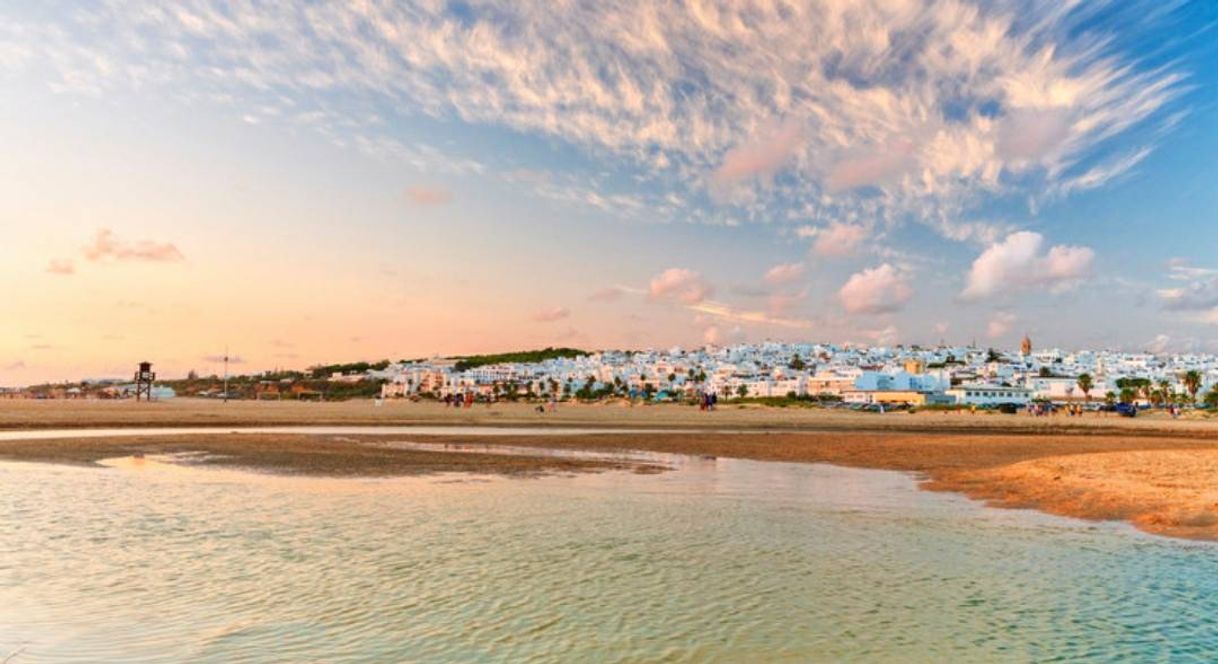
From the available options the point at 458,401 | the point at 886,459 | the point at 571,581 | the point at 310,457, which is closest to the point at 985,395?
the point at 458,401

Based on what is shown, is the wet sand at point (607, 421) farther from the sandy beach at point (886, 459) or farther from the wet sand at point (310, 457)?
the wet sand at point (310, 457)

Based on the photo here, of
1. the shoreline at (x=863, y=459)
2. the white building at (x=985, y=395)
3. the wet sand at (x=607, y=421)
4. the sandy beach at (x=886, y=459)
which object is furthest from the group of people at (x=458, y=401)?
the white building at (x=985, y=395)

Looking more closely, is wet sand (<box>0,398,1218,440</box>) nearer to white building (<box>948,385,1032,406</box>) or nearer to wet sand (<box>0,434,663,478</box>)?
wet sand (<box>0,434,663,478</box>)

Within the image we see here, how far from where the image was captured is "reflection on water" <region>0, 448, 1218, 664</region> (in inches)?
345

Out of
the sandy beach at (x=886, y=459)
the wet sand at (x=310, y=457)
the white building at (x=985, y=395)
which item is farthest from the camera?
the white building at (x=985, y=395)

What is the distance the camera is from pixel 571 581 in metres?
11.6

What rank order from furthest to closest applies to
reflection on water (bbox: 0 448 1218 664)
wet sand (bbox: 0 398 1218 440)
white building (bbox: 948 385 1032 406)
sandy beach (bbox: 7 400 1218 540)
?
white building (bbox: 948 385 1032 406)
wet sand (bbox: 0 398 1218 440)
sandy beach (bbox: 7 400 1218 540)
reflection on water (bbox: 0 448 1218 664)

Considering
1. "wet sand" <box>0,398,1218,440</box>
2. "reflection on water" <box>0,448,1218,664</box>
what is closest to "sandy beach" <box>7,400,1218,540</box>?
"reflection on water" <box>0,448,1218,664</box>

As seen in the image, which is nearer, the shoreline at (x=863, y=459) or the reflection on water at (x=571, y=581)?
the reflection on water at (x=571, y=581)

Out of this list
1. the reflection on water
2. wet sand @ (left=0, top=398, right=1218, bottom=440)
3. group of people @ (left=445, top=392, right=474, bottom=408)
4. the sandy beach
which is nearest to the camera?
the reflection on water

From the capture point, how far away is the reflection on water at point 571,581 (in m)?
8.77

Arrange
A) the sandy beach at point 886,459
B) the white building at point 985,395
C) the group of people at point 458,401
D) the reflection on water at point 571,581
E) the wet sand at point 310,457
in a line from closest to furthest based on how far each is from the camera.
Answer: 1. the reflection on water at point 571,581
2. the sandy beach at point 886,459
3. the wet sand at point 310,457
4. the group of people at point 458,401
5. the white building at point 985,395

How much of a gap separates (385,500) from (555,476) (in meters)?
7.43

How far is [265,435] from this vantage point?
148 feet
